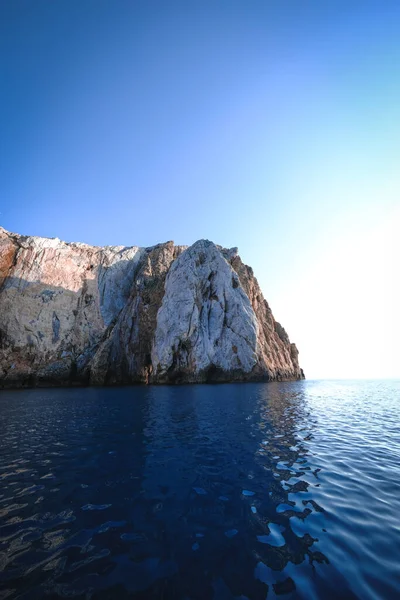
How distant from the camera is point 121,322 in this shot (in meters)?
69.6

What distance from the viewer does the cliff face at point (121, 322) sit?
201ft

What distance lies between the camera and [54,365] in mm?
63594

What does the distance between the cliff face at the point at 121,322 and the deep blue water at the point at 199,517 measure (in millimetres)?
47263

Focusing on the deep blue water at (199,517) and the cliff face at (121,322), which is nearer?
the deep blue water at (199,517)

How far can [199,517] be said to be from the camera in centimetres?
680

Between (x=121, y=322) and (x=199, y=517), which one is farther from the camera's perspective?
(x=121, y=322)

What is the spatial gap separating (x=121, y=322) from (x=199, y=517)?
65885 mm

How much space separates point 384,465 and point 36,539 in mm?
11792

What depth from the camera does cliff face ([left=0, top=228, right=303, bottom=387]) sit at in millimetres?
61250

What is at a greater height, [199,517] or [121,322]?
[121,322]

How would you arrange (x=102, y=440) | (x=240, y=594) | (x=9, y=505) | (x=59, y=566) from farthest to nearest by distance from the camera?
(x=102, y=440) < (x=9, y=505) < (x=59, y=566) < (x=240, y=594)

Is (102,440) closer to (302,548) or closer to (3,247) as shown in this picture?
(302,548)

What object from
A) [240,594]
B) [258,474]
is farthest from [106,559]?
[258,474]

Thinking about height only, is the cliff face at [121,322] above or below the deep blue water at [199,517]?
above
